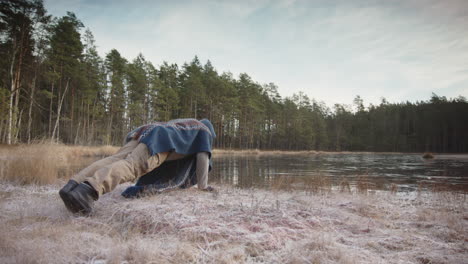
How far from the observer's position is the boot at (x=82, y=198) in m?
2.55

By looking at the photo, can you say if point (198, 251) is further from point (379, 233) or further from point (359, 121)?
point (359, 121)

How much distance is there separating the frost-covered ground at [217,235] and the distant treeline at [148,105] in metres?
11.2

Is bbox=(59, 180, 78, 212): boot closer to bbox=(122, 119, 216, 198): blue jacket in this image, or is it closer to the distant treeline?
bbox=(122, 119, 216, 198): blue jacket

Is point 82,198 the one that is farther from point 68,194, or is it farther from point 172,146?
point 172,146

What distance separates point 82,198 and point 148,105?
116ft

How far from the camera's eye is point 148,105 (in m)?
35.8

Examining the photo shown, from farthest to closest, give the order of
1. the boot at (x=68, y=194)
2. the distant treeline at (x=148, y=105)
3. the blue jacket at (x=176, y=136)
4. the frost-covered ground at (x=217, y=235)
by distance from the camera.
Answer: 1. the distant treeline at (x=148, y=105)
2. the blue jacket at (x=176, y=136)
3. the boot at (x=68, y=194)
4. the frost-covered ground at (x=217, y=235)

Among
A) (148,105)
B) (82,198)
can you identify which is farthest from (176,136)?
(148,105)

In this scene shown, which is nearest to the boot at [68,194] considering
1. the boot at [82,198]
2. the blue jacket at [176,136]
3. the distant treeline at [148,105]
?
the boot at [82,198]

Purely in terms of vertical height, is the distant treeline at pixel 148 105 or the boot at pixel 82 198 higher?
the distant treeline at pixel 148 105

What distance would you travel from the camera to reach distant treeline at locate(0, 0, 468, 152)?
58.1 ft

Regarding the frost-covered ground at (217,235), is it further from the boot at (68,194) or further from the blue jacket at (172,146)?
the blue jacket at (172,146)

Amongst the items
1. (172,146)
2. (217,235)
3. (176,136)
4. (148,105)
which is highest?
(148,105)

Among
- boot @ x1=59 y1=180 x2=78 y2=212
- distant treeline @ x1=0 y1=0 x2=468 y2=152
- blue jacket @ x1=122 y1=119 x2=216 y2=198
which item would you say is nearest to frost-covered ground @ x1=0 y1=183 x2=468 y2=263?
boot @ x1=59 y1=180 x2=78 y2=212
